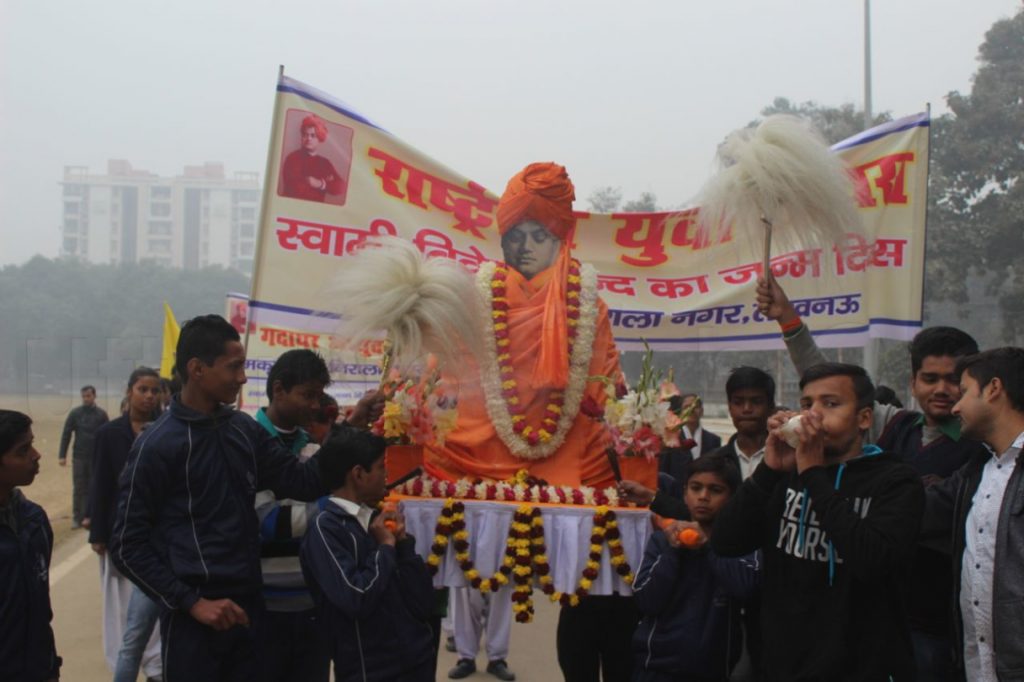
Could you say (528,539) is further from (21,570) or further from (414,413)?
(21,570)

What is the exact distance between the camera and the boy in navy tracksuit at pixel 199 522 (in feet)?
11.6

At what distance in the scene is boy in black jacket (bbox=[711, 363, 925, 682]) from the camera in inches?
116

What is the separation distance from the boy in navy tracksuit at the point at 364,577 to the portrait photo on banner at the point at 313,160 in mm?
3162

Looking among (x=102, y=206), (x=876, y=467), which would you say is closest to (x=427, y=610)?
(x=876, y=467)

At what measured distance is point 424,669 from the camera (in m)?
3.69

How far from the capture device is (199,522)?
3617 mm

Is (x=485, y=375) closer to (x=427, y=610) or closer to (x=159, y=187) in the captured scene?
(x=427, y=610)

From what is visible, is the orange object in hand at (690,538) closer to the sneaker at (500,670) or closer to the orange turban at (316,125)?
the sneaker at (500,670)

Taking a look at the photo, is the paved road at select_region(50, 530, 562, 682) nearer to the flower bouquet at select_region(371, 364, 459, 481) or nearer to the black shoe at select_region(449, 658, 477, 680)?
the black shoe at select_region(449, 658, 477, 680)

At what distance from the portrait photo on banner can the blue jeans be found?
260 centimetres

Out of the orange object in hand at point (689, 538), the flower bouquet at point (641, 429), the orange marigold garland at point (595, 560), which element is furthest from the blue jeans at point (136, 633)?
the orange object in hand at point (689, 538)

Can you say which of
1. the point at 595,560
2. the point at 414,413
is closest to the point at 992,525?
the point at 595,560

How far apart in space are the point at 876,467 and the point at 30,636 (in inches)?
114

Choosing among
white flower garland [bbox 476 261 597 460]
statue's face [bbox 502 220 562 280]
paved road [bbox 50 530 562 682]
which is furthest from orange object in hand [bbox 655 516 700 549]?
paved road [bbox 50 530 562 682]
